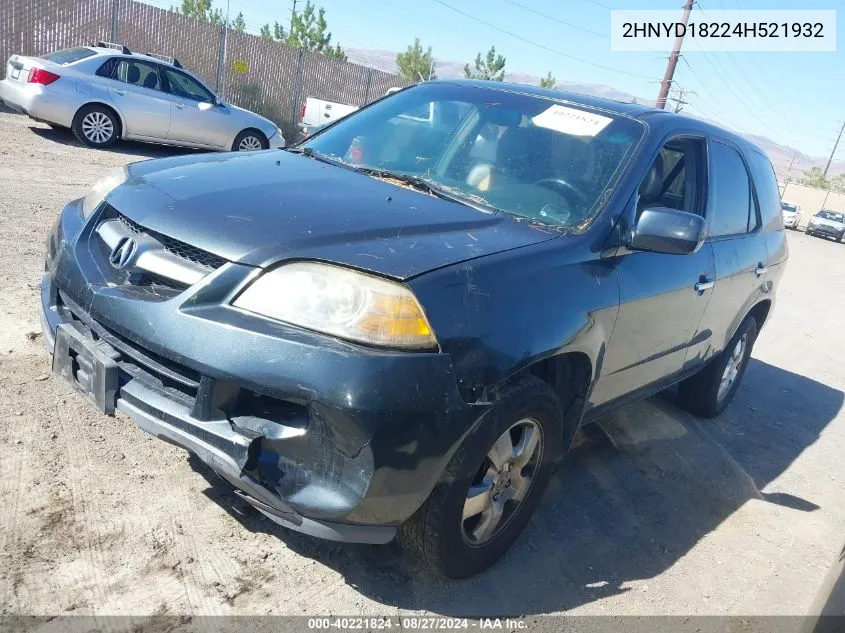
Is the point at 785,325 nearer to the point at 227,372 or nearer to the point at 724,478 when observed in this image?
the point at 724,478

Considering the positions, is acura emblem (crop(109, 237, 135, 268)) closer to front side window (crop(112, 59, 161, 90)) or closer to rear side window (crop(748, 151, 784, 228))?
rear side window (crop(748, 151, 784, 228))

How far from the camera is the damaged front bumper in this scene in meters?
2.16

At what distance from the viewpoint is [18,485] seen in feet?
9.48

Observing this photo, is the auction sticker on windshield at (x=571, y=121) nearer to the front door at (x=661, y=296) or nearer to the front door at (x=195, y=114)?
the front door at (x=661, y=296)

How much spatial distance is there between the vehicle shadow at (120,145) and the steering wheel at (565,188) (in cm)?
910

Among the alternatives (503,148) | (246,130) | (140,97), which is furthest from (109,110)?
(503,148)

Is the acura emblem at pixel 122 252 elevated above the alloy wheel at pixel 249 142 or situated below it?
above

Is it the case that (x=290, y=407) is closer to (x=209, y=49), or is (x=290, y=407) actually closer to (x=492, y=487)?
(x=492, y=487)

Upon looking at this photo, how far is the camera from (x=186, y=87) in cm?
1224

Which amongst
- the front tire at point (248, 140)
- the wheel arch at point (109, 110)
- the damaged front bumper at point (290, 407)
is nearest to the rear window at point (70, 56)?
the wheel arch at point (109, 110)

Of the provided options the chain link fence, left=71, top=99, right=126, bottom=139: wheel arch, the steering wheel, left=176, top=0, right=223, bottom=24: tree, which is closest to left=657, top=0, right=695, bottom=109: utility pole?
the chain link fence

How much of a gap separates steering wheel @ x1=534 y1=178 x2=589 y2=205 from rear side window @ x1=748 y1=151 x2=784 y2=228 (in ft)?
7.07

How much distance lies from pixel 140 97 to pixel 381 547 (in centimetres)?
1053

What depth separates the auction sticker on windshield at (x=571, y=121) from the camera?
3467 millimetres
